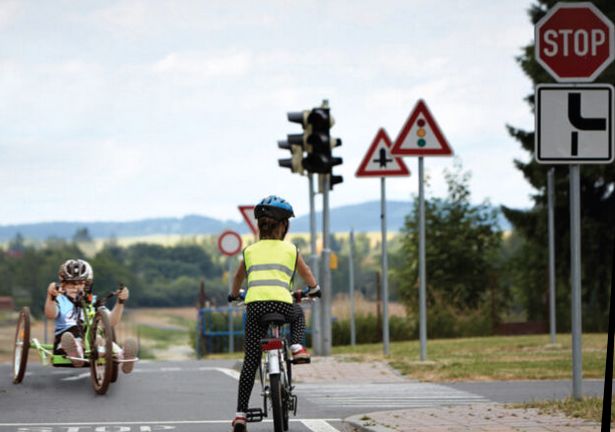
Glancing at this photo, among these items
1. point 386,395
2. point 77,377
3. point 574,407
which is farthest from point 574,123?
point 77,377

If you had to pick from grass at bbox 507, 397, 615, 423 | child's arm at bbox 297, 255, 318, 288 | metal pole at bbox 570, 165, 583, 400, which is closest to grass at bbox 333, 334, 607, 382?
grass at bbox 507, 397, 615, 423

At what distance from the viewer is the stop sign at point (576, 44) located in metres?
12.3

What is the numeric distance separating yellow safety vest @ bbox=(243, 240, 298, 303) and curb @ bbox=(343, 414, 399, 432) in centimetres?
140

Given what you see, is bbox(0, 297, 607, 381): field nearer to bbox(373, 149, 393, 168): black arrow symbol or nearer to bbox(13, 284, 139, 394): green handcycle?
bbox(13, 284, 139, 394): green handcycle

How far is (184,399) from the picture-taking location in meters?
15.2

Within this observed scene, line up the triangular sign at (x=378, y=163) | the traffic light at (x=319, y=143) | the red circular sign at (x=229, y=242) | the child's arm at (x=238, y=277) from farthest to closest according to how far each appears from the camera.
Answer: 1. the red circular sign at (x=229, y=242)
2. the triangular sign at (x=378, y=163)
3. the traffic light at (x=319, y=143)
4. the child's arm at (x=238, y=277)

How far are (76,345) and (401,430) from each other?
556 cm

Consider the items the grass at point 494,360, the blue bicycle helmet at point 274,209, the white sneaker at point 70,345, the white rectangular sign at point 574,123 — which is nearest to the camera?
the blue bicycle helmet at point 274,209

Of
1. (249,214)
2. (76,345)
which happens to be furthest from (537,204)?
(76,345)

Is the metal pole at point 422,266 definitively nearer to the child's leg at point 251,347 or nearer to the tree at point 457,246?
the child's leg at point 251,347

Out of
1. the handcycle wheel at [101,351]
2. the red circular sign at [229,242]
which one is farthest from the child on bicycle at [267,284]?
the red circular sign at [229,242]

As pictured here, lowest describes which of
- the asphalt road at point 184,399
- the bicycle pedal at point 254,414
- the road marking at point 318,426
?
the asphalt road at point 184,399

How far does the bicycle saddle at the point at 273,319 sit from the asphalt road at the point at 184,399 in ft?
5.49

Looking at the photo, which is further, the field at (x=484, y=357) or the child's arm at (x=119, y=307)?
the field at (x=484, y=357)
